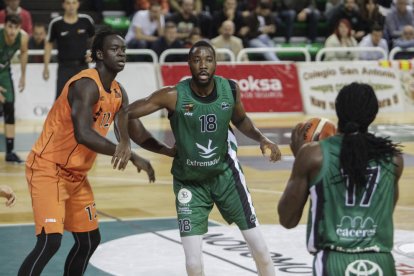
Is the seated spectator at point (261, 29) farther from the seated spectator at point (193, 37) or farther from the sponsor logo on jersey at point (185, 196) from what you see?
the sponsor logo on jersey at point (185, 196)

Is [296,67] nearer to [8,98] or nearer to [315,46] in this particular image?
[315,46]

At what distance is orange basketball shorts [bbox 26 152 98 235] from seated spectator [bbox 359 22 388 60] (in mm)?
15877

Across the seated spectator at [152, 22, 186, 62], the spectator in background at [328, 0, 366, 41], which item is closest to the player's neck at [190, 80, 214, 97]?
the seated spectator at [152, 22, 186, 62]

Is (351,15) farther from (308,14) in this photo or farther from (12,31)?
(12,31)

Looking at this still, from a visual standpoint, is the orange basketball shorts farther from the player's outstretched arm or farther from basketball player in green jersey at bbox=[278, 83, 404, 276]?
basketball player in green jersey at bbox=[278, 83, 404, 276]

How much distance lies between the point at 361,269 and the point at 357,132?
627 millimetres

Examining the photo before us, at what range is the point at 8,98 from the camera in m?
14.9

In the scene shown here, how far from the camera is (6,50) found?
1491 cm

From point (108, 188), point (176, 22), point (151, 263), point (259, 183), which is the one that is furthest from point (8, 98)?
point (176, 22)

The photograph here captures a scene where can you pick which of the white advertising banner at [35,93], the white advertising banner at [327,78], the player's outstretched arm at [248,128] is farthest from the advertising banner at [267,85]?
the player's outstretched arm at [248,128]

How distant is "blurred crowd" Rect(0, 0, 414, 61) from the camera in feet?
70.3

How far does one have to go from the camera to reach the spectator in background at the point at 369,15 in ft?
78.5

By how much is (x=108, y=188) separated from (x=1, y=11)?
9029 millimetres

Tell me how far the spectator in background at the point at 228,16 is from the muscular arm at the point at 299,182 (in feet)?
58.4
